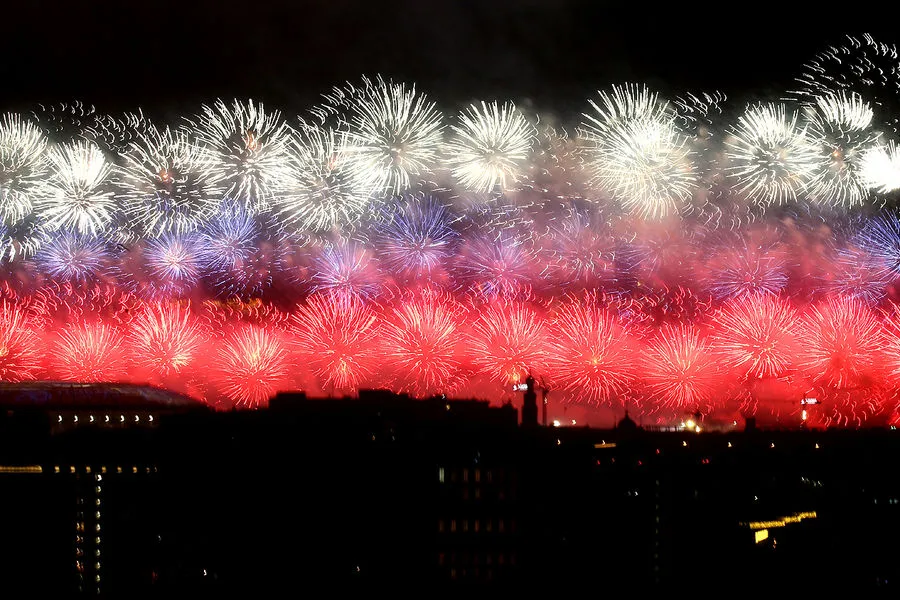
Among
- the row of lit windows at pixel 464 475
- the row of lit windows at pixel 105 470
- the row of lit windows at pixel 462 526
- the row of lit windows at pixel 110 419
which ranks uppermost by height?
the row of lit windows at pixel 110 419

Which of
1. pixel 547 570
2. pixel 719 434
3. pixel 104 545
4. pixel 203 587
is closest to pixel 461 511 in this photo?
pixel 547 570

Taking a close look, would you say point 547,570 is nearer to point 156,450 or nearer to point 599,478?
point 599,478

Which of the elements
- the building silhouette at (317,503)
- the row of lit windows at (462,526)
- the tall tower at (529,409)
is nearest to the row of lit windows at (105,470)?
the building silhouette at (317,503)

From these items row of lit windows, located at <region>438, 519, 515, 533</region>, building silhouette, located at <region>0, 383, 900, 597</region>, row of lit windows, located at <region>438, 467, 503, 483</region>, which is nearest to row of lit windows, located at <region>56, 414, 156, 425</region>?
building silhouette, located at <region>0, 383, 900, 597</region>

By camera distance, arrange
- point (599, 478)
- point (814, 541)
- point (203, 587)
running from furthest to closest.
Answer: point (814, 541), point (599, 478), point (203, 587)

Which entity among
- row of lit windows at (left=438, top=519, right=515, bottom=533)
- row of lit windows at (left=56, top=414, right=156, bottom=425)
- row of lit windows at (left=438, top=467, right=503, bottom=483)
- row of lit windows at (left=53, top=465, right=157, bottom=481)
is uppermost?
row of lit windows at (left=56, top=414, right=156, bottom=425)

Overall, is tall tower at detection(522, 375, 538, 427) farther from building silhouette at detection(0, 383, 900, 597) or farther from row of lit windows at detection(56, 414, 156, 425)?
row of lit windows at detection(56, 414, 156, 425)

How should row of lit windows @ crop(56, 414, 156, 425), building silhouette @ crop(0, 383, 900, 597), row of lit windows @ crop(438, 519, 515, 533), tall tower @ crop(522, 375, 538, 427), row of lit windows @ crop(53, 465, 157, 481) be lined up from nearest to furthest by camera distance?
building silhouette @ crop(0, 383, 900, 597)
tall tower @ crop(522, 375, 538, 427)
row of lit windows @ crop(438, 519, 515, 533)
row of lit windows @ crop(53, 465, 157, 481)
row of lit windows @ crop(56, 414, 156, 425)

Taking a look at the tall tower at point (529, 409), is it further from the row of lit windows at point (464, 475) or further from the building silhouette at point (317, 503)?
the row of lit windows at point (464, 475)

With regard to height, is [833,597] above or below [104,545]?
below
